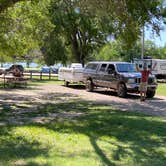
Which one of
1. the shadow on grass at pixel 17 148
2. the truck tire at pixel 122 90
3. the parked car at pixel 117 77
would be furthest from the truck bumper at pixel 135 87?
the shadow on grass at pixel 17 148

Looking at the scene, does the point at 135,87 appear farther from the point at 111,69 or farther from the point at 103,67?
the point at 103,67

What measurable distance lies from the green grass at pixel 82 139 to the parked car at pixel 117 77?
8.75 m

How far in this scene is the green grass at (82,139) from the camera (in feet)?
27.9

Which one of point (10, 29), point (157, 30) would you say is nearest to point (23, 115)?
point (157, 30)

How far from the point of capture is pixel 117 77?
25625mm

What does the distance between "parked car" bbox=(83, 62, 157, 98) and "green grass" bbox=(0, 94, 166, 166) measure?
8.75m

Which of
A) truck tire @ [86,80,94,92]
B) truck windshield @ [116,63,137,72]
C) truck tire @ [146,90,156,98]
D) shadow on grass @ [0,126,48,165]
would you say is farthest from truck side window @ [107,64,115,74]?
shadow on grass @ [0,126,48,165]

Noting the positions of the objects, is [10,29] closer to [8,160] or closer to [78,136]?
[78,136]

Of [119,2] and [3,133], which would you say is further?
[119,2]

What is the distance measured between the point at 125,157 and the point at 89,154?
2.21 feet

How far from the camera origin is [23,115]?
50.4ft

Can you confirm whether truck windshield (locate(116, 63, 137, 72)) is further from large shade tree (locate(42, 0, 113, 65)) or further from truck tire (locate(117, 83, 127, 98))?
large shade tree (locate(42, 0, 113, 65))

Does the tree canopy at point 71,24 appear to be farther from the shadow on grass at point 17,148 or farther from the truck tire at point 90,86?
the shadow on grass at point 17,148

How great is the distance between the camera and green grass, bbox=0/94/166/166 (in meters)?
8.49
